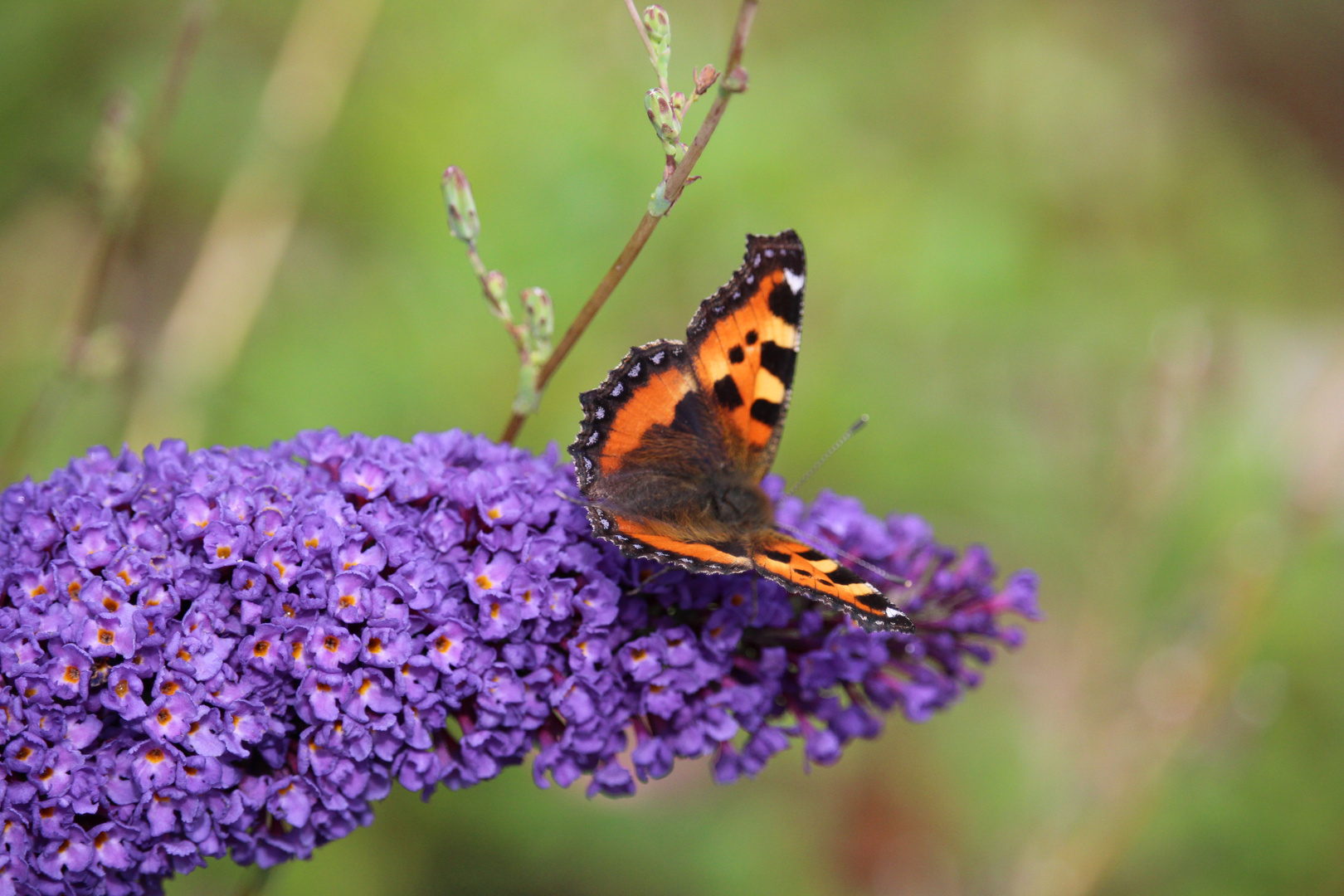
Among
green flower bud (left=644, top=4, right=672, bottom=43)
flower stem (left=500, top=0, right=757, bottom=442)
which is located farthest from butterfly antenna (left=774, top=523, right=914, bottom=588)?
green flower bud (left=644, top=4, right=672, bottom=43)

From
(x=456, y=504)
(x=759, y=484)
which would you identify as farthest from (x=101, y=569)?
(x=759, y=484)

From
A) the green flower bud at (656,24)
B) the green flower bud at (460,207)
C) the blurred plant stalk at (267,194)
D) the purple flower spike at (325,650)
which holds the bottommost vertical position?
the purple flower spike at (325,650)

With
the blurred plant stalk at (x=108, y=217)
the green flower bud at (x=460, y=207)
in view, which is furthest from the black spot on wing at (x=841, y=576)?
the blurred plant stalk at (x=108, y=217)

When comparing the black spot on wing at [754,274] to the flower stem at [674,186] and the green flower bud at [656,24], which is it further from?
the green flower bud at [656,24]

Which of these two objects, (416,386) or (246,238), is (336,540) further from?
(246,238)

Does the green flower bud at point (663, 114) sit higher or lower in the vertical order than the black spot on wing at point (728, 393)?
higher

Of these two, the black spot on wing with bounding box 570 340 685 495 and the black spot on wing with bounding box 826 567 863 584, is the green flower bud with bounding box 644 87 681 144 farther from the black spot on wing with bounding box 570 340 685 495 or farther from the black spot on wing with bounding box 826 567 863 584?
the black spot on wing with bounding box 826 567 863 584
